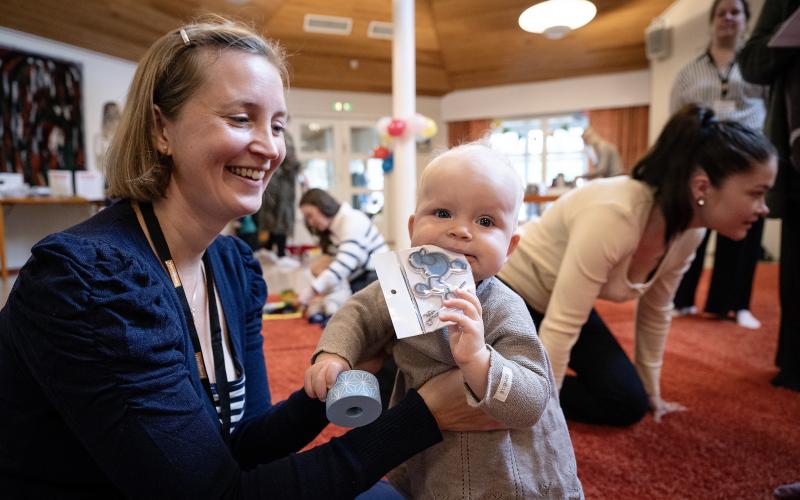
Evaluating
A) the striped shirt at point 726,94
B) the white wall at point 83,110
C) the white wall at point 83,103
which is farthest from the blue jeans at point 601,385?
the white wall at point 83,110

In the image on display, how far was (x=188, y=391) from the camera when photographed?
588mm

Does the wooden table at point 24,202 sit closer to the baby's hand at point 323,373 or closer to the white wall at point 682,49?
the baby's hand at point 323,373

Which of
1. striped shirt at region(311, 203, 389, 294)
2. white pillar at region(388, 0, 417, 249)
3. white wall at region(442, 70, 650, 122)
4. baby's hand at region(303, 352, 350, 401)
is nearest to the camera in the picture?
baby's hand at region(303, 352, 350, 401)

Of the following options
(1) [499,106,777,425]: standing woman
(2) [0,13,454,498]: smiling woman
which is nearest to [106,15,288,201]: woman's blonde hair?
(2) [0,13,454,498]: smiling woman

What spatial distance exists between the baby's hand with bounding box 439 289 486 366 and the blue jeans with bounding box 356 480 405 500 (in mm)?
416

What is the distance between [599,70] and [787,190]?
4.29m

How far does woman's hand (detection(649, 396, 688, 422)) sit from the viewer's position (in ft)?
5.01

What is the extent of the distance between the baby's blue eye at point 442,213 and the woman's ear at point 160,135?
419mm

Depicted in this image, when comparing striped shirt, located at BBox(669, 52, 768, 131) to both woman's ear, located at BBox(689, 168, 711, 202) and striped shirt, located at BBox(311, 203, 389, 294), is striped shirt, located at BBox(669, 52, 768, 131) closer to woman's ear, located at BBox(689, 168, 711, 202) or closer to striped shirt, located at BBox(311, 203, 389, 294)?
woman's ear, located at BBox(689, 168, 711, 202)

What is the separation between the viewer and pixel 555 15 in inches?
41.6

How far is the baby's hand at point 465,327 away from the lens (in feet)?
1.85

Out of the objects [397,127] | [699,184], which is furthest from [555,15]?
[397,127]

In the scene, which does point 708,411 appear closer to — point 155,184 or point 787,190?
point 787,190

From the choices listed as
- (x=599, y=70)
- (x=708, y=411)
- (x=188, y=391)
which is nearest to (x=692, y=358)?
(x=708, y=411)
